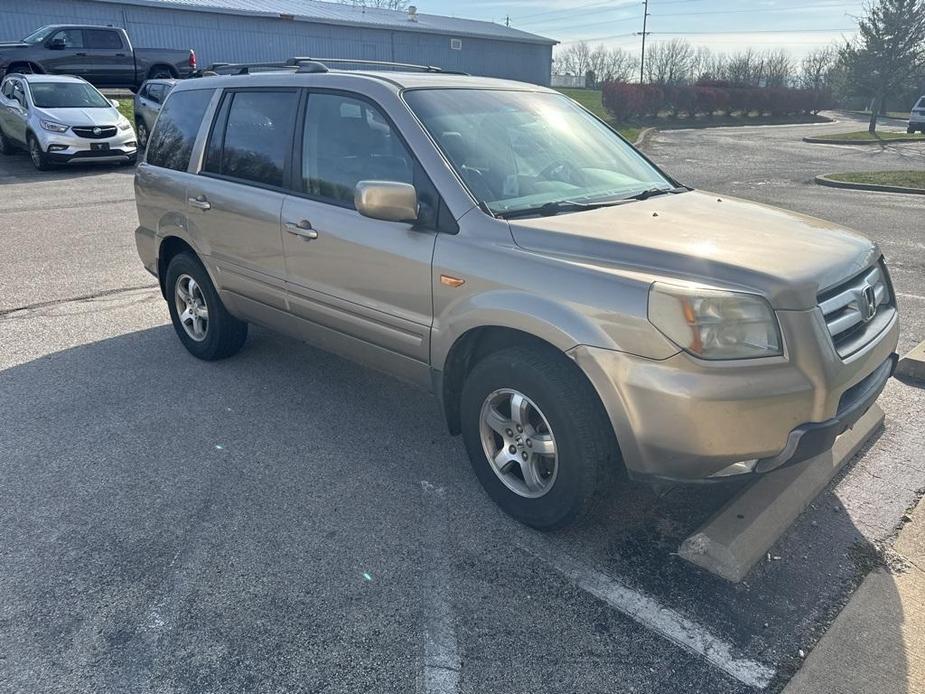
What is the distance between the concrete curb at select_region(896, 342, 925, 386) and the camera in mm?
4895

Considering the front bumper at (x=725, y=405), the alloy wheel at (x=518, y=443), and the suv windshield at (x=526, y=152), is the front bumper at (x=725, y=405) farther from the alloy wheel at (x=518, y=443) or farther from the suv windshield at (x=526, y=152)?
the suv windshield at (x=526, y=152)

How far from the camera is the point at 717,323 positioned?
2.63 m

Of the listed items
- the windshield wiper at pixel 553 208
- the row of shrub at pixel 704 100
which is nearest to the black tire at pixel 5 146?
the windshield wiper at pixel 553 208

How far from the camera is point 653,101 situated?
114 feet

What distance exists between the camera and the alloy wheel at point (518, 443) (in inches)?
124

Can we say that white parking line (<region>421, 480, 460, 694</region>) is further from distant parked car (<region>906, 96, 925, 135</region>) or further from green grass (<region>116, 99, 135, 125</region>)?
distant parked car (<region>906, 96, 925, 135</region>)

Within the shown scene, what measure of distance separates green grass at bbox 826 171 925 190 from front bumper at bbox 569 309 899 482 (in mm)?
13736

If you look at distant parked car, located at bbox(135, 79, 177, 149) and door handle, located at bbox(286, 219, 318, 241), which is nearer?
door handle, located at bbox(286, 219, 318, 241)

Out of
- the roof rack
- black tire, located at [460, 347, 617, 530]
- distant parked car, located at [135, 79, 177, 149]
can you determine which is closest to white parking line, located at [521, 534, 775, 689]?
black tire, located at [460, 347, 617, 530]

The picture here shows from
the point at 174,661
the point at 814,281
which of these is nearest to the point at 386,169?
the point at 814,281

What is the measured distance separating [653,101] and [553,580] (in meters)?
35.4

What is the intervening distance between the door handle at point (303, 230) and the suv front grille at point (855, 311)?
2528mm

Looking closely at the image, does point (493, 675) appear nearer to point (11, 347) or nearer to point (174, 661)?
point (174, 661)

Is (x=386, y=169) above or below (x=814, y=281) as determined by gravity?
above
